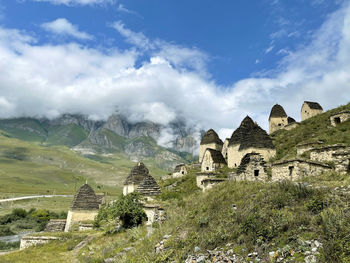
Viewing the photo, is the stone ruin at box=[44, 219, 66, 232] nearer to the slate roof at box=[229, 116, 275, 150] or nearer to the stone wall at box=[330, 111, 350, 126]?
the slate roof at box=[229, 116, 275, 150]

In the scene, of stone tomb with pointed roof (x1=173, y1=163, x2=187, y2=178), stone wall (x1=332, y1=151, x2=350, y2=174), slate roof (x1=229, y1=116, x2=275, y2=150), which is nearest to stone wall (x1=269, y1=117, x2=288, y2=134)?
stone tomb with pointed roof (x1=173, y1=163, x2=187, y2=178)

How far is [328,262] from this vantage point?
5.37m

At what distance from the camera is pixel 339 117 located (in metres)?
29.0

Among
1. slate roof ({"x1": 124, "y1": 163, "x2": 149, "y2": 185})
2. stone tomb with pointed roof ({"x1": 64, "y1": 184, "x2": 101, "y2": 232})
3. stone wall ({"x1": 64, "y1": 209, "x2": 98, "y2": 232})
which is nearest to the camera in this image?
stone wall ({"x1": 64, "y1": 209, "x2": 98, "y2": 232})

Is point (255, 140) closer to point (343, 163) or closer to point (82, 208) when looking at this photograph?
point (343, 163)

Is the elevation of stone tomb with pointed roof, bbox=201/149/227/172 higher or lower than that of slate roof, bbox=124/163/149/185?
higher

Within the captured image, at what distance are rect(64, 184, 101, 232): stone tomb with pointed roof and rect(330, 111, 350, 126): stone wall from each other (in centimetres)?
2748

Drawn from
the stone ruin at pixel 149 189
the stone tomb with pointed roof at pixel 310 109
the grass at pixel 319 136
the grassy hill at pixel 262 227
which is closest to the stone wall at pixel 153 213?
the grassy hill at pixel 262 227

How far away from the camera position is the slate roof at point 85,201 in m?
26.2

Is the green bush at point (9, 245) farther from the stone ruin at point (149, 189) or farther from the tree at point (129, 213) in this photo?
the tree at point (129, 213)

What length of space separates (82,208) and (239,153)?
58.5 feet

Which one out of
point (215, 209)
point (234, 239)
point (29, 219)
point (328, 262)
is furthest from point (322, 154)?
point (29, 219)

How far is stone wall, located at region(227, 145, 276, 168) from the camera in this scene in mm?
26547

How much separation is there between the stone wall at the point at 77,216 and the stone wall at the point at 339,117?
27841 millimetres
